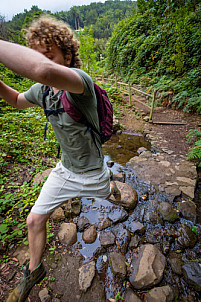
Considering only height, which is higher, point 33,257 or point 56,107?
point 56,107

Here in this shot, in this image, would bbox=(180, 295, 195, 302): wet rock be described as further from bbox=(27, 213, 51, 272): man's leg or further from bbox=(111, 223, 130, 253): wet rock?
bbox=(27, 213, 51, 272): man's leg

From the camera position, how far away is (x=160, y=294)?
1.50m

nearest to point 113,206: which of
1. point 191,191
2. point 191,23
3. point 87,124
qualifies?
point 191,191

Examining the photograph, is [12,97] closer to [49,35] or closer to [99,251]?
[49,35]

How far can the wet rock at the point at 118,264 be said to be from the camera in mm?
1703

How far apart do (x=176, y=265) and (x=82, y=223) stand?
1.37 meters

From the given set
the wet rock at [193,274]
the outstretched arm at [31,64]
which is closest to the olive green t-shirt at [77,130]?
the outstretched arm at [31,64]

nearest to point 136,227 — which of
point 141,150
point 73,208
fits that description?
point 73,208

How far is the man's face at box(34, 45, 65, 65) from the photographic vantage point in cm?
94

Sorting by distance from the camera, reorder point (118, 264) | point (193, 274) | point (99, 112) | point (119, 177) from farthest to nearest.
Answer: point (119, 177), point (118, 264), point (193, 274), point (99, 112)

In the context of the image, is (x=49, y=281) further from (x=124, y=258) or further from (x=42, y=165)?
(x=42, y=165)

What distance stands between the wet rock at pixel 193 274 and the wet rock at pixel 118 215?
97 cm

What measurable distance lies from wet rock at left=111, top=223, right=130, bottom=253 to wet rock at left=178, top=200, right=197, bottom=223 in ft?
3.53

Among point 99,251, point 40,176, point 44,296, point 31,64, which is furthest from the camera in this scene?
point 40,176
